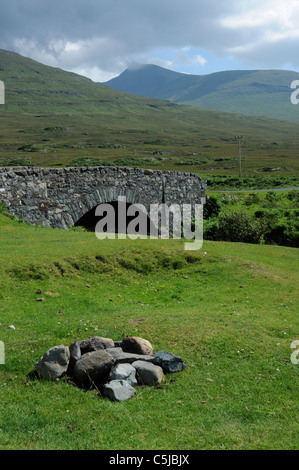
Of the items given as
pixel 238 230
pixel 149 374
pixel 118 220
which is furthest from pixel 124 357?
pixel 118 220

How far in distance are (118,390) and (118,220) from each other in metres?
19.5

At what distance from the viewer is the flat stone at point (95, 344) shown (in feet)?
24.7

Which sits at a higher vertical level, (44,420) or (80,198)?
(80,198)

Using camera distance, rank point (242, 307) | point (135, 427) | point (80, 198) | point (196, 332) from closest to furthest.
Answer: point (135, 427) < point (196, 332) < point (242, 307) < point (80, 198)

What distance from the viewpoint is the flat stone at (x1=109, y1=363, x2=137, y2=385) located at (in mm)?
6756

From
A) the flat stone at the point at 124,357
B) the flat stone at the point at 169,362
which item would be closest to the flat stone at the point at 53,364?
the flat stone at the point at 124,357

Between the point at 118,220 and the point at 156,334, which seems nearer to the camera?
the point at 156,334

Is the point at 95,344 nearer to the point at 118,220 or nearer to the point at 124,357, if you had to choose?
the point at 124,357

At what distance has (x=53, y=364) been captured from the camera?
690 centimetres

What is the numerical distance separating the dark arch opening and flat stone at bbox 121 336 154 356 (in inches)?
612

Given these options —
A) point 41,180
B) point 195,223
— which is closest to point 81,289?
point 41,180

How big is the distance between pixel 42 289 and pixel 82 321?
7.79 ft

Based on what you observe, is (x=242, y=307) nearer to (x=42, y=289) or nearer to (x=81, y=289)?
(x=81, y=289)

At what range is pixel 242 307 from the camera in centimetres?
1112
